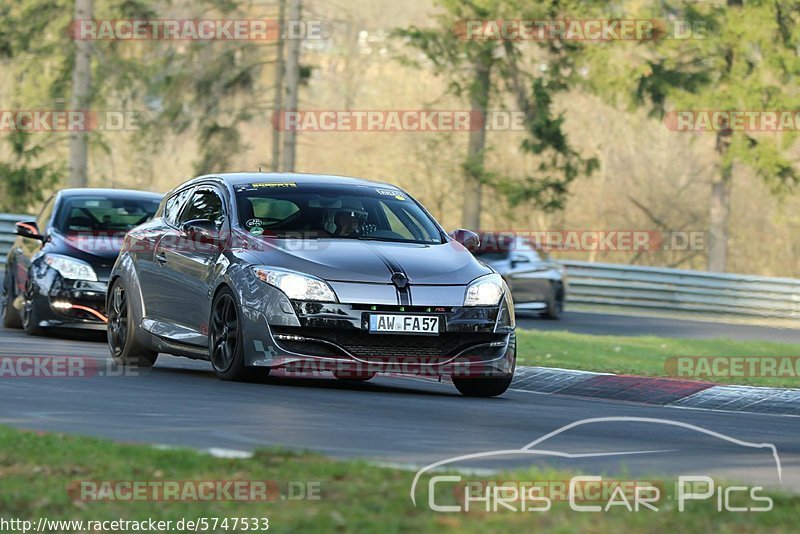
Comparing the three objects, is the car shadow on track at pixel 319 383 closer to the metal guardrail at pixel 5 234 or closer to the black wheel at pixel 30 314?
the black wheel at pixel 30 314

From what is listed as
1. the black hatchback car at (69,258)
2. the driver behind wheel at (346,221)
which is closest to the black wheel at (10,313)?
the black hatchback car at (69,258)

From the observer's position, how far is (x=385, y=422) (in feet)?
31.0

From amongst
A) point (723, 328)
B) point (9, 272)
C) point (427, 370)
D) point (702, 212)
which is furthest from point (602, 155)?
point (427, 370)

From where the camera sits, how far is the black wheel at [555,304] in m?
28.3

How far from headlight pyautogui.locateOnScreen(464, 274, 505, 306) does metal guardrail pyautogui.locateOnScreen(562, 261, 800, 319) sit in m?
23.3

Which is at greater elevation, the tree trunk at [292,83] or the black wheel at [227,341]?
the tree trunk at [292,83]

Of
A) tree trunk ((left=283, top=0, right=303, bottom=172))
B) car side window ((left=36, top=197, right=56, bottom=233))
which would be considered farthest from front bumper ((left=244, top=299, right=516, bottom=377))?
tree trunk ((left=283, top=0, right=303, bottom=172))

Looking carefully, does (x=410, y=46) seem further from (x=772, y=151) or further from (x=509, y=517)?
(x=509, y=517)

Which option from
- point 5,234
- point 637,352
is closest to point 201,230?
point 637,352

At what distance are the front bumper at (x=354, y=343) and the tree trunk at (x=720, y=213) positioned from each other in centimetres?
3257

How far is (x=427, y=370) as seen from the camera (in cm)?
1123

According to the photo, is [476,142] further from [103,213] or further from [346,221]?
[346,221]

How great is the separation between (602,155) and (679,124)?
40.6ft

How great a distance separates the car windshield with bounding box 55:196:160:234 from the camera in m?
16.7
